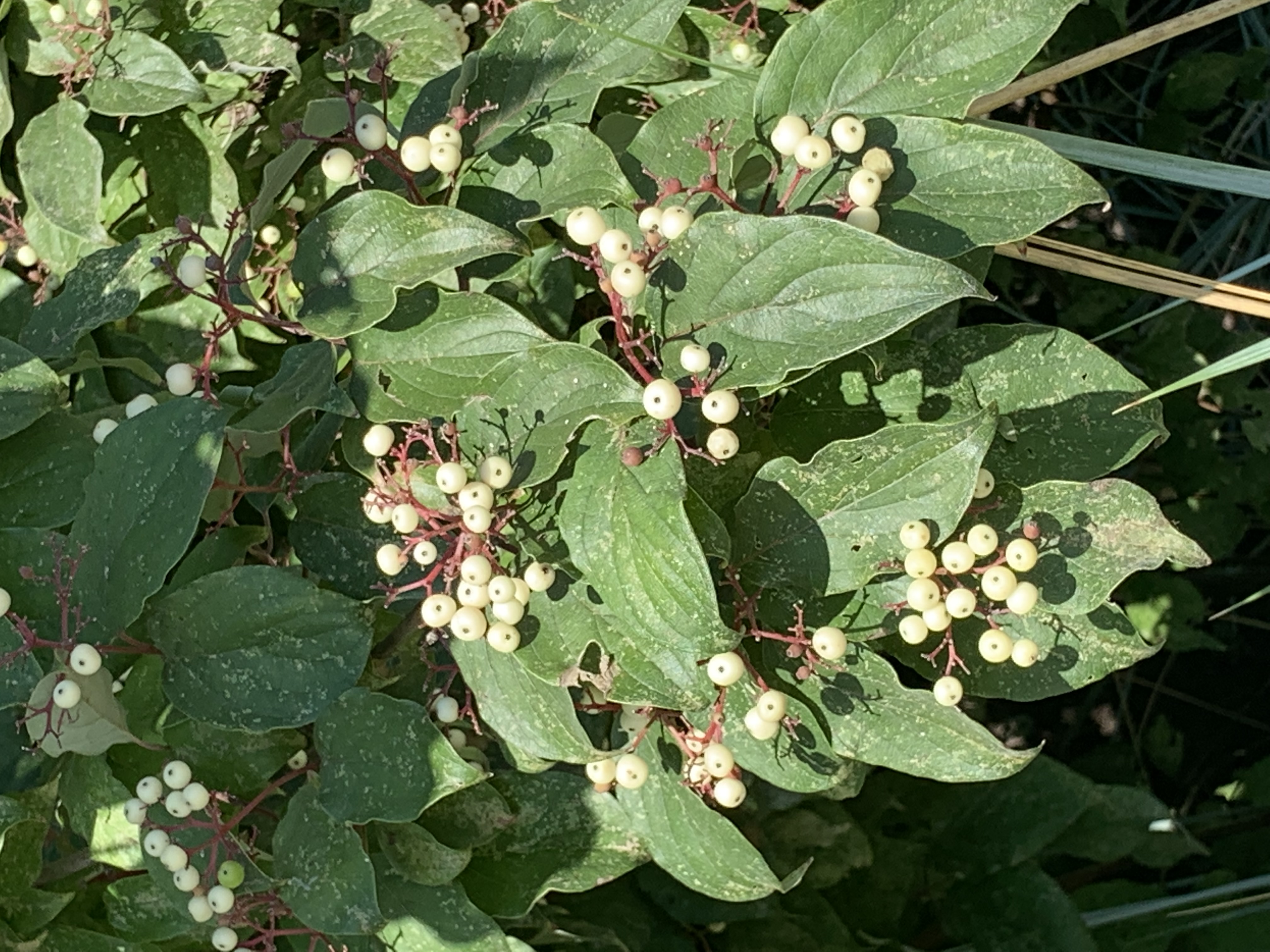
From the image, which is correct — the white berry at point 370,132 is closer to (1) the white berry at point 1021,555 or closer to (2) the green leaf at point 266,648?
(2) the green leaf at point 266,648

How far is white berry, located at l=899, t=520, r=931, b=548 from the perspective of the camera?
970 mm

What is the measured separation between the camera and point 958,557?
1008 mm

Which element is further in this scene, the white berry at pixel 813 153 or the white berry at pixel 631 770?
the white berry at pixel 631 770

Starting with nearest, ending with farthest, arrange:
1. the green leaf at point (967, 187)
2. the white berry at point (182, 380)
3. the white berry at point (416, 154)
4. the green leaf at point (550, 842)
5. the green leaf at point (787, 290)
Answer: the green leaf at point (787, 290) → the green leaf at point (967, 187) → the white berry at point (416, 154) → the white berry at point (182, 380) → the green leaf at point (550, 842)

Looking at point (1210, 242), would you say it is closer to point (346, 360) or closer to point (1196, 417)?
point (1196, 417)

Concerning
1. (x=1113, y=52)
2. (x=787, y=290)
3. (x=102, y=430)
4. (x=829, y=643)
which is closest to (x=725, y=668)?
(x=829, y=643)

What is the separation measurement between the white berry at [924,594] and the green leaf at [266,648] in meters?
0.51

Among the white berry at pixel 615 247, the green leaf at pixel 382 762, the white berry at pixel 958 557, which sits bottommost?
the green leaf at pixel 382 762

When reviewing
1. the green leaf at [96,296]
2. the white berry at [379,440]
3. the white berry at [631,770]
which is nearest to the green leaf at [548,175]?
the white berry at [379,440]

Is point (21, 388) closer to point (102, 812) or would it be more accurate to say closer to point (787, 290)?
point (102, 812)

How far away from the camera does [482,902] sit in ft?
4.31

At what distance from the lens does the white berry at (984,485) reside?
106 cm

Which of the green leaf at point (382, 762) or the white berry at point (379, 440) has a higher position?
the white berry at point (379, 440)

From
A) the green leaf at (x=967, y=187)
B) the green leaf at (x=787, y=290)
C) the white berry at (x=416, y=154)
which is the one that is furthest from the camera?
the white berry at (x=416, y=154)
